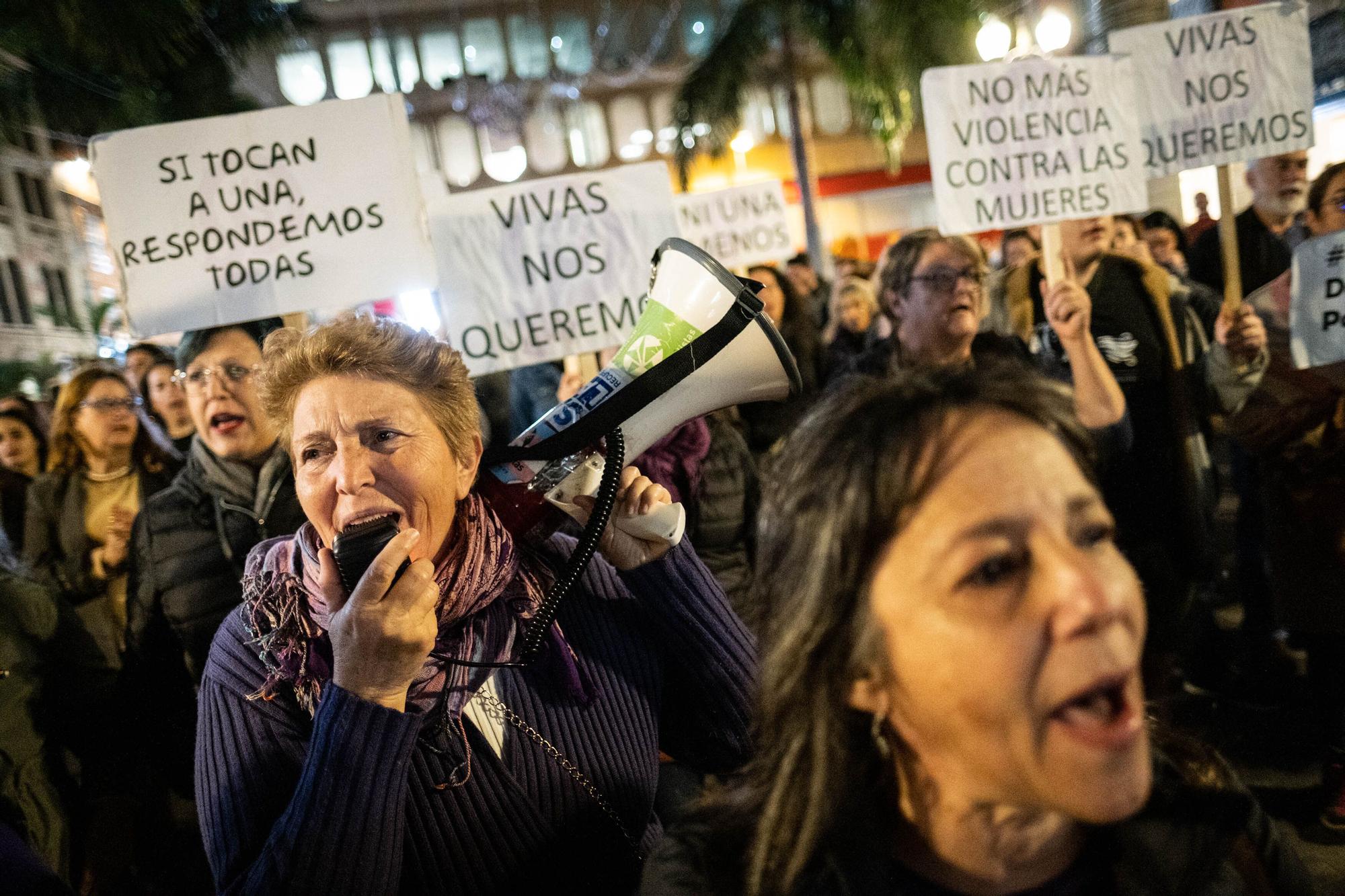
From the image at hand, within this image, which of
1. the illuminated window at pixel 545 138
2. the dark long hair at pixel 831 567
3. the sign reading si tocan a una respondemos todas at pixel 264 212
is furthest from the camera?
the illuminated window at pixel 545 138

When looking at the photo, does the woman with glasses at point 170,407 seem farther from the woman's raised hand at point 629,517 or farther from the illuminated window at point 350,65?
the illuminated window at point 350,65

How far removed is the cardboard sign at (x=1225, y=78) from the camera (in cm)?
439

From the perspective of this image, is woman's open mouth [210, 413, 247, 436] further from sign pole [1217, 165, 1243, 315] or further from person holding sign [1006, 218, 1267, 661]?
sign pole [1217, 165, 1243, 315]

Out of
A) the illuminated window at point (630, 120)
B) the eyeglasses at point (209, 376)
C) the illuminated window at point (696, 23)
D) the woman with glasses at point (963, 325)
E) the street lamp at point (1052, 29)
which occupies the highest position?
the illuminated window at point (696, 23)

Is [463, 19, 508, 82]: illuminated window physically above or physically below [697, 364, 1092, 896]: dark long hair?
above

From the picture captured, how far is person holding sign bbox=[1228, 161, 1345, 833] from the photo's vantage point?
342 cm

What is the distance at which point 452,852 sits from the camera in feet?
5.41

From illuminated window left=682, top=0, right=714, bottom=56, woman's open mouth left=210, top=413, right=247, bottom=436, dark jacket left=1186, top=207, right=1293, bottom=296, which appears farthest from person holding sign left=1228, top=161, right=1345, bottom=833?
illuminated window left=682, top=0, right=714, bottom=56

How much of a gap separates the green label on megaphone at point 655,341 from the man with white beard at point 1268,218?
4.24 m

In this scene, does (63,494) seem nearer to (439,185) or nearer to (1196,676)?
(1196,676)

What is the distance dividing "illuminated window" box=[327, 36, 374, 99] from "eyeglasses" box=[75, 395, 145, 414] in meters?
32.4

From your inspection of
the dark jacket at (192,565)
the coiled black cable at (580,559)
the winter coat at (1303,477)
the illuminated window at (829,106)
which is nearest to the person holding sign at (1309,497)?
the winter coat at (1303,477)

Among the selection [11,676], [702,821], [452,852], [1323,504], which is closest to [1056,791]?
[702,821]

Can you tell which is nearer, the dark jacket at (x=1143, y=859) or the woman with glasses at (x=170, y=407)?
the dark jacket at (x=1143, y=859)
